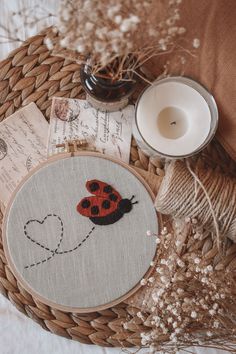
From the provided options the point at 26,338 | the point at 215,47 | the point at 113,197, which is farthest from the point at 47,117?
the point at 26,338

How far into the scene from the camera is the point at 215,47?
747 mm

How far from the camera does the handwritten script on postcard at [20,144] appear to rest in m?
0.78

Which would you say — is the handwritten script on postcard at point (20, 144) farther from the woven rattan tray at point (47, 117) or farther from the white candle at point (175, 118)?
the white candle at point (175, 118)

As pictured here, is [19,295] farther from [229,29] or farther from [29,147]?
[229,29]

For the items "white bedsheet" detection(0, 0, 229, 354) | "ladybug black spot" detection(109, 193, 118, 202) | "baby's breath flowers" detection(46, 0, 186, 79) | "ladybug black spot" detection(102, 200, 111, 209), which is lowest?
"white bedsheet" detection(0, 0, 229, 354)

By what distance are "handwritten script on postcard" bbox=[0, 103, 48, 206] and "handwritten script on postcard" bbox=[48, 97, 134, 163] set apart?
0.02 meters

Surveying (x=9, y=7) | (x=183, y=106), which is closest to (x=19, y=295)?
(x=183, y=106)

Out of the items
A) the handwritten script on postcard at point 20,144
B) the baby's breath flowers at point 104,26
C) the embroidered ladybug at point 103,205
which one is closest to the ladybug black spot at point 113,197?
the embroidered ladybug at point 103,205

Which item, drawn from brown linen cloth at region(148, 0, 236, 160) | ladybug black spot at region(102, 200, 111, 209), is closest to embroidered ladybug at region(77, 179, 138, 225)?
ladybug black spot at region(102, 200, 111, 209)

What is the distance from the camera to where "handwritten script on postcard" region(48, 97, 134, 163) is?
2.59 ft

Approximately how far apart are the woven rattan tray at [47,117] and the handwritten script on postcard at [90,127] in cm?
1

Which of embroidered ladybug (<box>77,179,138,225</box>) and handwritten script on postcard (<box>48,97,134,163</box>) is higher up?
handwritten script on postcard (<box>48,97,134,163</box>)

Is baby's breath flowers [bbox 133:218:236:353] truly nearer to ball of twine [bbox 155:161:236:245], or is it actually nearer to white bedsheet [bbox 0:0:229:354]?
ball of twine [bbox 155:161:236:245]

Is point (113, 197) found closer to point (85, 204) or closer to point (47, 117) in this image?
point (85, 204)
